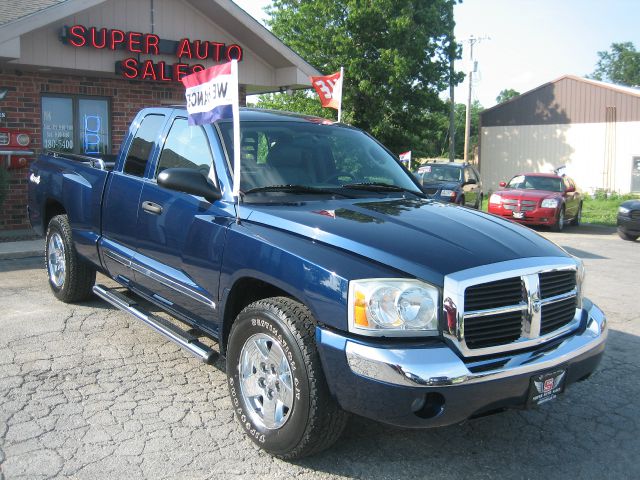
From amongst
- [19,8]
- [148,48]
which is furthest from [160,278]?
[19,8]

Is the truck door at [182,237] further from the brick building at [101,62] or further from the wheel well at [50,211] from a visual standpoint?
the brick building at [101,62]

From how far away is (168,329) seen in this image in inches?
169

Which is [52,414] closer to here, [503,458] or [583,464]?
[503,458]

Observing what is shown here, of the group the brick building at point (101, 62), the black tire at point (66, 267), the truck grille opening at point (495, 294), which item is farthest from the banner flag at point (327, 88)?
the truck grille opening at point (495, 294)

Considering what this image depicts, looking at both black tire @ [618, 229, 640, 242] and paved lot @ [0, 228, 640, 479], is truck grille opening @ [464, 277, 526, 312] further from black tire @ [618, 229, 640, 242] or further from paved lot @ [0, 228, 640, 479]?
black tire @ [618, 229, 640, 242]

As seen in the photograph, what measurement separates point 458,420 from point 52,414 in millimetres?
2452

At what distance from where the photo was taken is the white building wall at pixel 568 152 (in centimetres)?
2717

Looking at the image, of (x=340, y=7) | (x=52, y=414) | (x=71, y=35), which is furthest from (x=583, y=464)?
(x=340, y=7)

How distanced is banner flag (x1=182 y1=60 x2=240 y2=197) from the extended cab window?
0.67 feet

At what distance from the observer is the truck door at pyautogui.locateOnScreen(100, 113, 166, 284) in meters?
4.77

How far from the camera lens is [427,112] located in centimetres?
2633

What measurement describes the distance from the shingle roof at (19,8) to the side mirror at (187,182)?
7462 mm

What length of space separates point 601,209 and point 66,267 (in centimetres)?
1998

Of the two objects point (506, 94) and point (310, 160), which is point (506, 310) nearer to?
point (310, 160)
